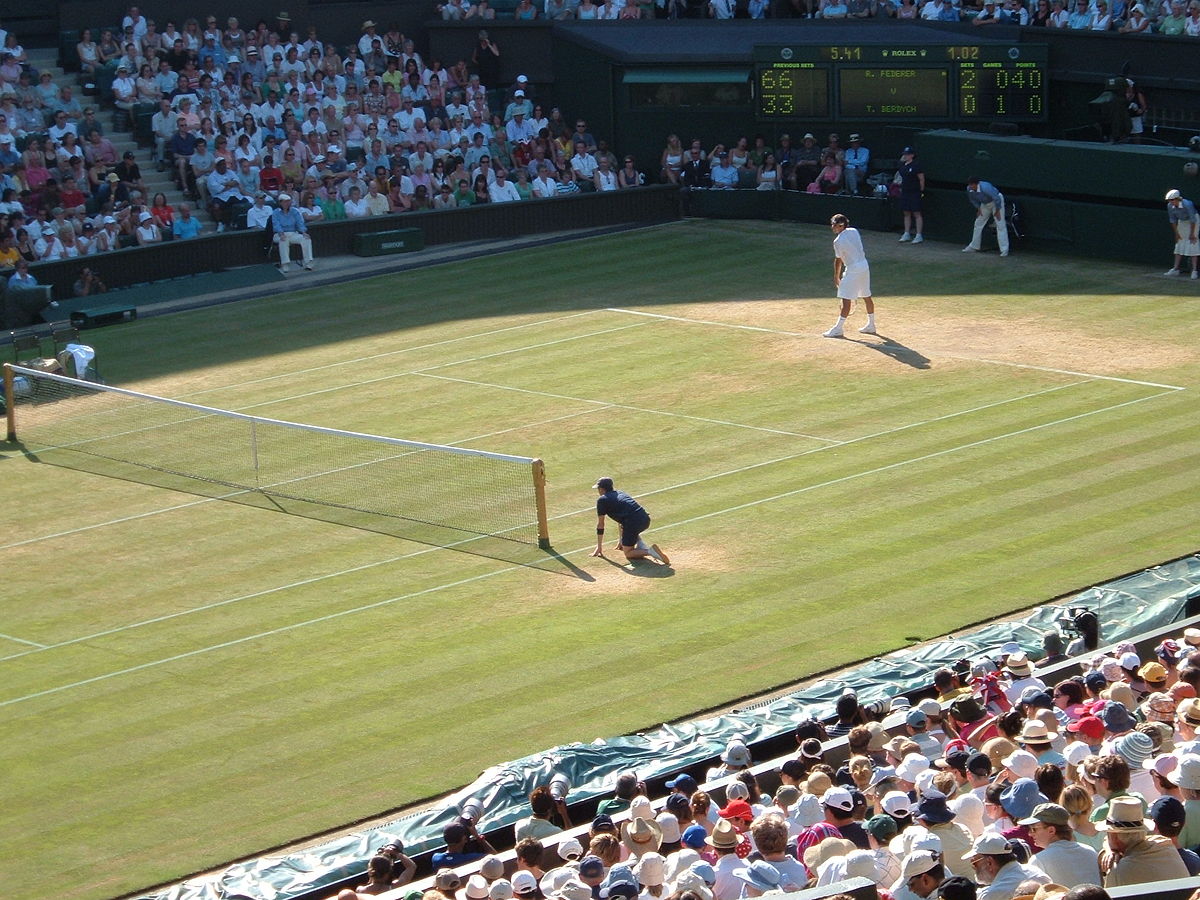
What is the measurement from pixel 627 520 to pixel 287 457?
6.24m

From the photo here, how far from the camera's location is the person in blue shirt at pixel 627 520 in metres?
18.5

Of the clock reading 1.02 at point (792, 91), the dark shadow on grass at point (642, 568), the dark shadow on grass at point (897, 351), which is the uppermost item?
the clock reading 1.02 at point (792, 91)

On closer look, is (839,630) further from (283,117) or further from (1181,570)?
(283,117)

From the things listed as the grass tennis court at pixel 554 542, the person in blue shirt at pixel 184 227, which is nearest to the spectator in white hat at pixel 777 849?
the grass tennis court at pixel 554 542

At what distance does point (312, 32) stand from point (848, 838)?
34.8 meters

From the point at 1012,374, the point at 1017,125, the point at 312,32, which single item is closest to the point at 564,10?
the point at 312,32

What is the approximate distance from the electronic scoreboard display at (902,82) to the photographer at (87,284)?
1494 cm

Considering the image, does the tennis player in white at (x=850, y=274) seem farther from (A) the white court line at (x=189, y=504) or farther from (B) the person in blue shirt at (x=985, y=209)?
(B) the person in blue shirt at (x=985, y=209)

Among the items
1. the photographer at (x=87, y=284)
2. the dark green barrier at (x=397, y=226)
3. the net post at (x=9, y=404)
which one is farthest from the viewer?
the dark green barrier at (x=397, y=226)

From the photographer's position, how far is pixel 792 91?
38.8 meters

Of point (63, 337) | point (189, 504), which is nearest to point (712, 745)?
point (189, 504)

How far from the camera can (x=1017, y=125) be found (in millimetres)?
36750

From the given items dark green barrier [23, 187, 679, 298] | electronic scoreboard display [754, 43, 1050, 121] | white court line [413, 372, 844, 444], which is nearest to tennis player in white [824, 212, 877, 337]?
white court line [413, 372, 844, 444]

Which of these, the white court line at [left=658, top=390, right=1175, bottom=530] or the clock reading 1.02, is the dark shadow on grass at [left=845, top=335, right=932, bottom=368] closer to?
the white court line at [left=658, top=390, right=1175, bottom=530]
